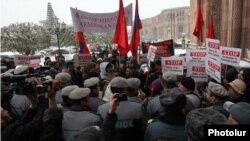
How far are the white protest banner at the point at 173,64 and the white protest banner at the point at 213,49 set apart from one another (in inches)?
27.7

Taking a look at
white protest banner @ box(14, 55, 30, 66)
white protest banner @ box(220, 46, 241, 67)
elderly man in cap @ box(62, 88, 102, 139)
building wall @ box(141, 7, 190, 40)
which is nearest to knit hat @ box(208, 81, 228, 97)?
elderly man in cap @ box(62, 88, 102, 139)

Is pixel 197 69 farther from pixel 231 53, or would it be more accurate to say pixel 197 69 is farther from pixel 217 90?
pixel 217 90

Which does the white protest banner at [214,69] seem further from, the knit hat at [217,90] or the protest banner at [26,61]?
the protest banner at [26,61]

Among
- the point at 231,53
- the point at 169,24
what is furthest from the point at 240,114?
the point at 169,24

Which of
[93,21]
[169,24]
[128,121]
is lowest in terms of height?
[128,121]

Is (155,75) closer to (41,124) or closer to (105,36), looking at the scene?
(41,124)

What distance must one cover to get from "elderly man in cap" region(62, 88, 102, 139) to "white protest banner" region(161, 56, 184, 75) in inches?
115

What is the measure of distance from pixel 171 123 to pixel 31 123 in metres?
1.42

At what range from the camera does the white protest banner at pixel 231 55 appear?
16.9 feet

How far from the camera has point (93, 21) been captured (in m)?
8.59

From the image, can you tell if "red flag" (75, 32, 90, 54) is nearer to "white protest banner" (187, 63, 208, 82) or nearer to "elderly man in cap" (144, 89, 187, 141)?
"white protest banner" (187, 63, 208, 82)

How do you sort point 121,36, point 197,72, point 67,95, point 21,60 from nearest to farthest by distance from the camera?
point 67,95 → point 197,72 → point 121,36 → point 21,60

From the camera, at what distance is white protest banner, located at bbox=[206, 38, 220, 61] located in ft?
15.6

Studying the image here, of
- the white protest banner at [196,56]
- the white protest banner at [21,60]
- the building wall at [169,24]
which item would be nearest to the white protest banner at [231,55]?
the white protest banner at [196,56]
